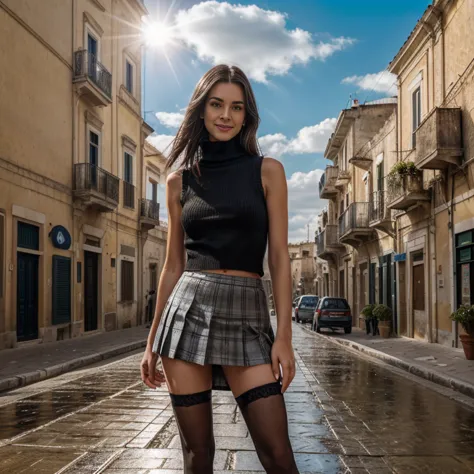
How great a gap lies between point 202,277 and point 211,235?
5.9 inches

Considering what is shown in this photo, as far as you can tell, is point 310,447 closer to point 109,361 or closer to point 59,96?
point 109,361

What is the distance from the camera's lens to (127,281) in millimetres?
26141

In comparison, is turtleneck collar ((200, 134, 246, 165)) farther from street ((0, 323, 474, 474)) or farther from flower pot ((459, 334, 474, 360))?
flower pot ((459, 334, 474, 360))

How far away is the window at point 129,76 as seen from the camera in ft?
86.9

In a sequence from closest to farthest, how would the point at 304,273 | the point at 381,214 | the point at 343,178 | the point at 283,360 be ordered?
1. the point at 283,360
2. the point at 381,214
3. the point at 343,178
4. the point at 304,273

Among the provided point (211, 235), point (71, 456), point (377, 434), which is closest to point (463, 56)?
point (377, 434)

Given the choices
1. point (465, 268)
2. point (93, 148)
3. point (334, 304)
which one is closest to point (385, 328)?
point (334, 304)

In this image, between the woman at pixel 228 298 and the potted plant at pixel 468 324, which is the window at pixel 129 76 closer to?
the potted plant at pixel 468 324

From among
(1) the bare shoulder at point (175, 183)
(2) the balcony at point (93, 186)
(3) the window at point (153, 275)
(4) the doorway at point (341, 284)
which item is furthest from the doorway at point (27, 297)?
(4) the doorway at point (341, 284)

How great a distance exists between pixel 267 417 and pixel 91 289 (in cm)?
2072

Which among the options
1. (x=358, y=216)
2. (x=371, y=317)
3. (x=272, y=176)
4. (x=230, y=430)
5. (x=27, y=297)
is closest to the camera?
(x=272, y=176)

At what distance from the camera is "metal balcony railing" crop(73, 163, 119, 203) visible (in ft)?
64.3

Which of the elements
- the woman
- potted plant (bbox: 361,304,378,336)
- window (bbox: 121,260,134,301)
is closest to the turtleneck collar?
the woman

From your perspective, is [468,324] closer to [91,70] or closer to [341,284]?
[91,70]
